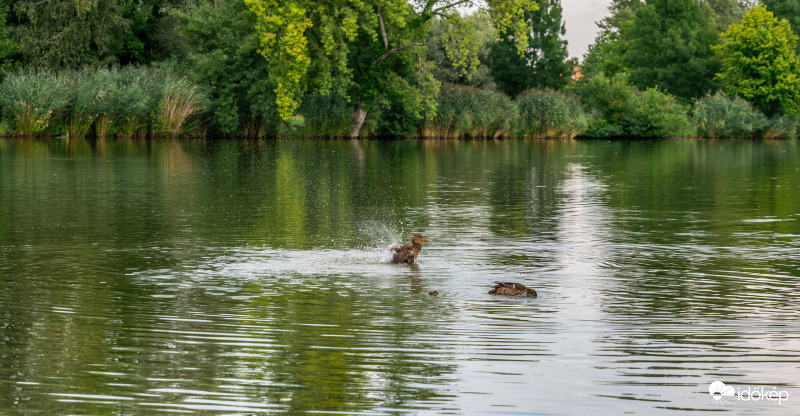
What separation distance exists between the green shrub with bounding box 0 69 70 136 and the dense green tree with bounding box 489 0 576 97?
34.9 metres

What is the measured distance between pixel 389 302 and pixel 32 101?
46729 millimetres

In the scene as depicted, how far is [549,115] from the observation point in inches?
2763

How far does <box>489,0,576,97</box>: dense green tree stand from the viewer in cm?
7962

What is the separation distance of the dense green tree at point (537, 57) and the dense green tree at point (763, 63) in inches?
484

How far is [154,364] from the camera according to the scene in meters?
8.57

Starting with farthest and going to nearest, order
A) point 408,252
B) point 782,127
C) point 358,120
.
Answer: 1. point 782,127
2. point 358,120
3. point 408,252

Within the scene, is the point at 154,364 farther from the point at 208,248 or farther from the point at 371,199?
the point at 371,199

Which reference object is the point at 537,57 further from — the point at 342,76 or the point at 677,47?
the point at 342,76

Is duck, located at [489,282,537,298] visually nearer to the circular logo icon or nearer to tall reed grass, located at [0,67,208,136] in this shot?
the circular logo icon

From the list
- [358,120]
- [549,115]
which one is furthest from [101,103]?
[549,115]

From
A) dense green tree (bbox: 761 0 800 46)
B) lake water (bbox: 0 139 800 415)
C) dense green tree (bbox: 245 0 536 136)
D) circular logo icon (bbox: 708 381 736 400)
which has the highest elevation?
dense green tree (bbox: 761 0 800 46)

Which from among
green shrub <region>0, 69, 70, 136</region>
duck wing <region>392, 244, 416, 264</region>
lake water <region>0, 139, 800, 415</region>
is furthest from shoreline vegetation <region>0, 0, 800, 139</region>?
duck wing <region>392, 244, 416, 264</region>

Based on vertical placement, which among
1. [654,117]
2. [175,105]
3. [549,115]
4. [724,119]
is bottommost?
[724,119]

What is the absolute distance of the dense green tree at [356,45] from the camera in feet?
185
